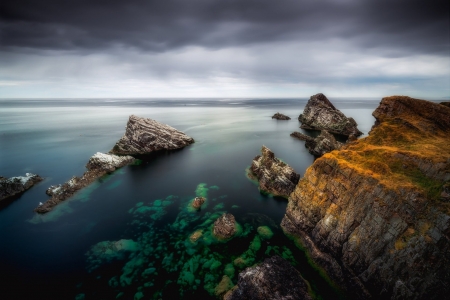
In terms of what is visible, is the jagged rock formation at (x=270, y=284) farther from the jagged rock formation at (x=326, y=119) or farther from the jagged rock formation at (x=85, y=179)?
the jagged rock formation at (x=326, y=119)

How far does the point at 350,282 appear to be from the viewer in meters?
20.5

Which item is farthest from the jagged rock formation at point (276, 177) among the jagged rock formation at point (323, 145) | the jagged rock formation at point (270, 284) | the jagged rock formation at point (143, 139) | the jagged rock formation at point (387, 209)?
the jagged rock formation at point (143, 139)

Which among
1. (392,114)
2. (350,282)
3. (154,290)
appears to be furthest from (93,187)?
(392,114)

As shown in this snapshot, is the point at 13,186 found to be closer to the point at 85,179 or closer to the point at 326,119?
the point at 85,179

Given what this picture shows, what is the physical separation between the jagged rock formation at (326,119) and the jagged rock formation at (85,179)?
85230mm

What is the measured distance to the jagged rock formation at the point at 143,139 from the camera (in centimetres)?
6638

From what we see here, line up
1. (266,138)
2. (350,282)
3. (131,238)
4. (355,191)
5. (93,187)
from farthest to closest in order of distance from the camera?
(266,138)
(93,187)
(131,238)
(355,191)
(350,282)

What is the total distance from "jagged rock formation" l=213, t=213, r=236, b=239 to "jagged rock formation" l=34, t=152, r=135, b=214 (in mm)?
28309

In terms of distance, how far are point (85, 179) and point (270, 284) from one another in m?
43.6

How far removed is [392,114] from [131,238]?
39265mm

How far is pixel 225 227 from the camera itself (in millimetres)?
29094

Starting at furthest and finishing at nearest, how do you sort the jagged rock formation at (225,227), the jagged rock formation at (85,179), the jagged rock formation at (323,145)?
the jagged rock formation at (323,145), the jagged rock formation at (85,179), the jagged rock formation at (225,227)

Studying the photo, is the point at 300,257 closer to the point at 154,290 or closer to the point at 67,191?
the point at 154,290

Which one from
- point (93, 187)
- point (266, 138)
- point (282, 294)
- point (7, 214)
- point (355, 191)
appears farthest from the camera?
point (266, 138)
